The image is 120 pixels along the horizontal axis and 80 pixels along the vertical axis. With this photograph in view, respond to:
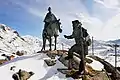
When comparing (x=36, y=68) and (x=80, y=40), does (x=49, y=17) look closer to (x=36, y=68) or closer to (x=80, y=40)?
(x=36, y=68)

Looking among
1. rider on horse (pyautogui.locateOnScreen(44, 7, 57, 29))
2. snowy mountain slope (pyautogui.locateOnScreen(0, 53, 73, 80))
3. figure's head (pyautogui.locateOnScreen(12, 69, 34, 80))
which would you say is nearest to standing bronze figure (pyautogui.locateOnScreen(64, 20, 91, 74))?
snowy mountain slope (pyautogui.locateOnScreen(0, 53, 73, 80))

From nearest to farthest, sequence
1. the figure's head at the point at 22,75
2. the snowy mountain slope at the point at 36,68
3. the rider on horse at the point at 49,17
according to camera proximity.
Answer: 1. the figure's head at the point at 22,75
2. the snowy mountain slope at the point at 36,68
3. the rider on horse at the point at 49,17

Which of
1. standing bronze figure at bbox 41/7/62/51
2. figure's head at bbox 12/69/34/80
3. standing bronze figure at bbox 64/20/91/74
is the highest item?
standing bronze figure at bbox 41/7/62/51

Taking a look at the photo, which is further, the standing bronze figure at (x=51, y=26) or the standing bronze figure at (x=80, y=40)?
the standing bronze figure at (x=51, y=26)

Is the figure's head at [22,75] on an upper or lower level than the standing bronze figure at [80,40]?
lower

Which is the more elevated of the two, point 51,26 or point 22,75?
point 51,26

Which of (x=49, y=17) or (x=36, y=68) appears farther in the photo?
(x=49, y=17)

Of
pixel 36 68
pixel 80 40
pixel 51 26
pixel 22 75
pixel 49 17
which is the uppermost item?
pixel 49 17

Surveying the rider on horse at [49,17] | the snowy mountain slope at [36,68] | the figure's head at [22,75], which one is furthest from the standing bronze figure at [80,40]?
the rider on horse at [49,17]

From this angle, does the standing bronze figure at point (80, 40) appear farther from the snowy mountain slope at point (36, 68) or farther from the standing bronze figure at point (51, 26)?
the standing bronze figure at point (51, 26)

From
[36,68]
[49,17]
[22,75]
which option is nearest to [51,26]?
[49,17]

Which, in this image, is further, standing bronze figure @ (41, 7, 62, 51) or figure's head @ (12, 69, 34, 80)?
standing bronze figure @ (41, 7, 62, 51)

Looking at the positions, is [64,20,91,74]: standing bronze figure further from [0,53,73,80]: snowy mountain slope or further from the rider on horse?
the rider on horse

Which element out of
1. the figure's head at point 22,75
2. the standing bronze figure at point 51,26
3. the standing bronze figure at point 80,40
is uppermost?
the standing bronze figure at point 51,26
